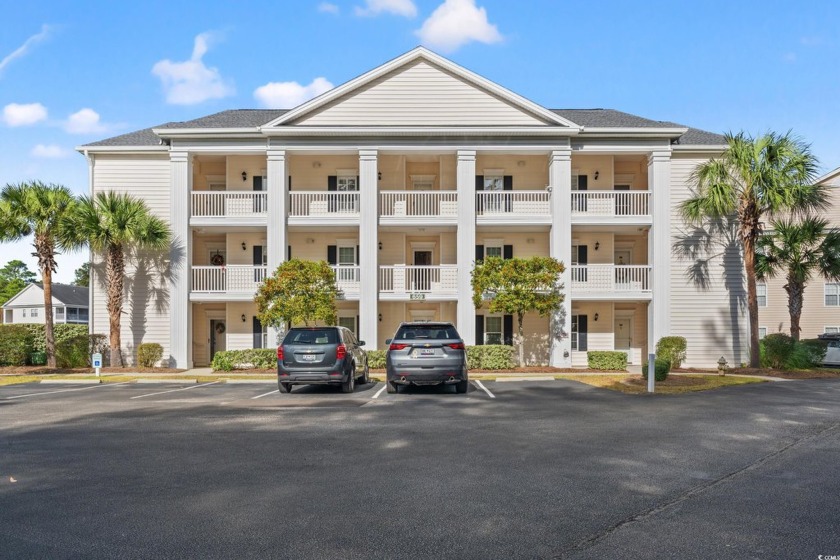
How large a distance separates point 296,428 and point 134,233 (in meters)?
16.0

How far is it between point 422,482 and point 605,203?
2064cm

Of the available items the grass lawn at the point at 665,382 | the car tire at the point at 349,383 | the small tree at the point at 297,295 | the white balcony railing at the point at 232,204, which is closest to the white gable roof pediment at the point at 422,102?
the white balcony railing at the point at 232,204

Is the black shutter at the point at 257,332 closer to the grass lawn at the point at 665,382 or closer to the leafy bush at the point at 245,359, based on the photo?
the leafy bush at the point at 245,359

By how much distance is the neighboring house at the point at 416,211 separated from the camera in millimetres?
24031

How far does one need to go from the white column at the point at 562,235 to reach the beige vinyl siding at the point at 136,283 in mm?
15324

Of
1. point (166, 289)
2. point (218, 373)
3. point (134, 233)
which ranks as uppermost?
point (134, 233)

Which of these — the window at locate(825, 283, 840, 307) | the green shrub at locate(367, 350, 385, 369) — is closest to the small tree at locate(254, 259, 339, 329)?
the green shrub at locate(367, 350, 385, 369)

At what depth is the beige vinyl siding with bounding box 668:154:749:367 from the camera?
25016 mm

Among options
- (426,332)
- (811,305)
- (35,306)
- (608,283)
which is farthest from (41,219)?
(35,306)

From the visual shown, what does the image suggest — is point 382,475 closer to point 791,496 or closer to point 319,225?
point 791,496

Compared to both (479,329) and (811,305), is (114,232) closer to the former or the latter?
(479,329)

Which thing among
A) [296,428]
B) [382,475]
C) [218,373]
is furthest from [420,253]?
[382,475]

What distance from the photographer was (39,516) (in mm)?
5391

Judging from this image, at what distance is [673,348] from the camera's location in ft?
77.9
